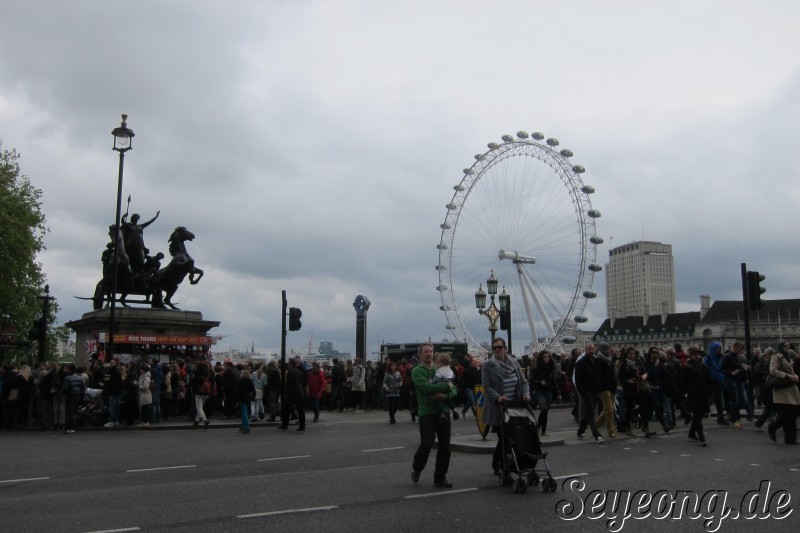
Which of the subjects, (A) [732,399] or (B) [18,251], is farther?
(B) [18,251]

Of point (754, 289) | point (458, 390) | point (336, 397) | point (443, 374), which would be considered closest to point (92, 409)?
point (336, 397)

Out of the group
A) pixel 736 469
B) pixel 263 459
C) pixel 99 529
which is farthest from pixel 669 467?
pixel 99 529

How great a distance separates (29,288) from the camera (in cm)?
4994

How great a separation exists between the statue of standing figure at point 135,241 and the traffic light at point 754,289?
72.6ft

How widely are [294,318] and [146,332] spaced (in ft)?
29.2

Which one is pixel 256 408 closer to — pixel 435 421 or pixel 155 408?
pixel 155 408

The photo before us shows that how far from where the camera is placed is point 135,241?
31688 mm

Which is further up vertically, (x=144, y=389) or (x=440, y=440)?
(x=144, y=389)

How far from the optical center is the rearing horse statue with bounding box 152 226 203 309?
32.0 metres

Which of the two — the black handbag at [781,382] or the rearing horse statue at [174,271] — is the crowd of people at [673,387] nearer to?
the black handbag at [781,382]

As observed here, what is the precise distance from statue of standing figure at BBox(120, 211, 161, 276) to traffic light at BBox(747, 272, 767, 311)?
Result: 72.6 feet

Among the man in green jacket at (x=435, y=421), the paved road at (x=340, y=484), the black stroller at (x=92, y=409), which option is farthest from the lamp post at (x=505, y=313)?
the man in green jacket at (x=435, y=421)

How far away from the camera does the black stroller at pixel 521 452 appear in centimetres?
973

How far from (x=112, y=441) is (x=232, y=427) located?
434 centimetres
